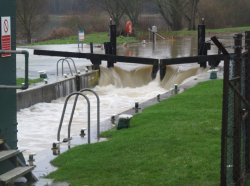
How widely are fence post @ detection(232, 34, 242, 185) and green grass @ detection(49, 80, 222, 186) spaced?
1.26ft

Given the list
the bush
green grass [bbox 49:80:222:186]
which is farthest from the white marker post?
the bush

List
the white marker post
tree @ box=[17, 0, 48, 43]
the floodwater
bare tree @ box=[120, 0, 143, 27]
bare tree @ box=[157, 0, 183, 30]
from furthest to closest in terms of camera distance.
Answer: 1. tree @ box=[17, 0, 48, 43]
2. bare tree @ box=[157, 0, 183, 30]
3. bare tree @ box=[120, 0, 143, 27]
4. the floodwater
5. the white marker post

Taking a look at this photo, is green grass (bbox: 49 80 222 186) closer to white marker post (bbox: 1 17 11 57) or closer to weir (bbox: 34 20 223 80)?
weir (bbox: 34 20 223 80)

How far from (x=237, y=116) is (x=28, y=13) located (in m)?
52.8

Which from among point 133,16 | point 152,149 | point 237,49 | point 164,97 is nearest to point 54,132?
point 164,97

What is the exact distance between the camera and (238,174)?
7840mm

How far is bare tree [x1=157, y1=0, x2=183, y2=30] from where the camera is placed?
57.4 metres

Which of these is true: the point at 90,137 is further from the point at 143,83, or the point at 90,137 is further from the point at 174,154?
the point at 143,83

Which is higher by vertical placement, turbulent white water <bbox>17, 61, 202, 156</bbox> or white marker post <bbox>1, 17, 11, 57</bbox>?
white marker post <bbox>1, 17, 11, 57</bbox>

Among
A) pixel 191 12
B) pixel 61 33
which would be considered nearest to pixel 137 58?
pixel 191 12

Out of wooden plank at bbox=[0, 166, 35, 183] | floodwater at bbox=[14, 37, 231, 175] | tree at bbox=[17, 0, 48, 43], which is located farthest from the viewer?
tree at bbox=[17, 0, 48, 43]

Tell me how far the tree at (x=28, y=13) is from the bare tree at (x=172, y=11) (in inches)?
441

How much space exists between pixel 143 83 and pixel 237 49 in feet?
66.7

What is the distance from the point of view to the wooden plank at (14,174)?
741 centimetres
